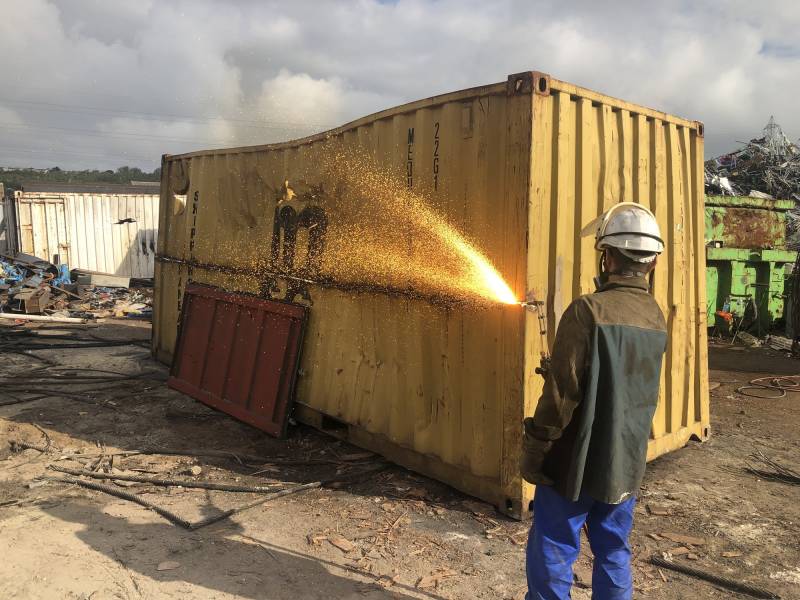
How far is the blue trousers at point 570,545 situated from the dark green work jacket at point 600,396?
108mm

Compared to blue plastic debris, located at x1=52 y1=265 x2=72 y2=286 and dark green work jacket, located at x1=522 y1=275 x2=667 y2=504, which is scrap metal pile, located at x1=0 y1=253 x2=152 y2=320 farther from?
dark green work jacket, located at x1=522 y1=275 x2=667 y2=504

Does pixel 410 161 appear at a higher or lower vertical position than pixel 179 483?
higher

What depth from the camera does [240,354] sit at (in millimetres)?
6742

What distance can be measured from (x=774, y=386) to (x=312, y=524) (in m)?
6.95

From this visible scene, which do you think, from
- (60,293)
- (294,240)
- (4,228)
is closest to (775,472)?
(294,240)

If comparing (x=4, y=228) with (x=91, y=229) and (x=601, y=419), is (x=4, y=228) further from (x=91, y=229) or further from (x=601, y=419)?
(x=601, y=419)

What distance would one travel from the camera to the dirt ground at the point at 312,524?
11.4ft

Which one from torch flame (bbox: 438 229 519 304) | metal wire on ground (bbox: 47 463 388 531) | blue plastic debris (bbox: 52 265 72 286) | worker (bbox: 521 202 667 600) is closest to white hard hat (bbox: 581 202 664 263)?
worker (bbox: 521 202 667 600)

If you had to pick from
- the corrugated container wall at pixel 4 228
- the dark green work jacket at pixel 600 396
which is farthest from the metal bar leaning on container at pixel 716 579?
the corrugated container wall at pixel 4 228

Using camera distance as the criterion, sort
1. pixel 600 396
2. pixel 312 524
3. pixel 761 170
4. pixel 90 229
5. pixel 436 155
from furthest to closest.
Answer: pixel 90 229 → pixel 761 170 → pixel 436 155 → pixel 312 524 → pixel 600 396

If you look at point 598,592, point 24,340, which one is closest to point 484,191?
point 598,592

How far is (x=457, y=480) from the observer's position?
15.3 ft

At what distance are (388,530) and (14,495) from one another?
2978 mm

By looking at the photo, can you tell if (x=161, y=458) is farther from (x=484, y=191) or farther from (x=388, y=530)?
(x=484, y=191)
